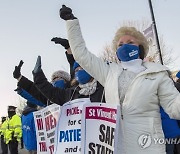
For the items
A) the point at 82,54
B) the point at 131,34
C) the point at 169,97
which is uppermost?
the point at 131,34

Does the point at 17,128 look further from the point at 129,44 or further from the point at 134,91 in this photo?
the point at 134,91

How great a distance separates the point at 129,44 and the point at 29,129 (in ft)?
18.5

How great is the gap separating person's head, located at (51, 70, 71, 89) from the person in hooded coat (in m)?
3.07

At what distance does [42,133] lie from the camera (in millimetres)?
4586

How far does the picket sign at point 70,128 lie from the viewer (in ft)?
11.3

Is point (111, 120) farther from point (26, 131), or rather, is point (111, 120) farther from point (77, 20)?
point (26, 131)

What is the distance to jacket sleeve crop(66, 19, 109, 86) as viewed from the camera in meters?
2.86

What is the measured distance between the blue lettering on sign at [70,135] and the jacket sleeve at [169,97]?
1.02 metres

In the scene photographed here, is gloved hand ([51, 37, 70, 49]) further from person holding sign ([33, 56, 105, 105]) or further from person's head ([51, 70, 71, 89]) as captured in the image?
person's head ([51, 70, 71, 89])

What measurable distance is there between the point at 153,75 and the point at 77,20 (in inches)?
28.2

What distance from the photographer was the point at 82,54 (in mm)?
2871

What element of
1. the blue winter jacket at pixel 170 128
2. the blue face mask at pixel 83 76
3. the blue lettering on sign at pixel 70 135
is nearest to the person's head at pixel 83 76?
the blue face mask at pixel 83 76

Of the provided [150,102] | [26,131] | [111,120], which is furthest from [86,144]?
[26,131]

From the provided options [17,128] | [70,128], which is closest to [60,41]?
[70,128]
